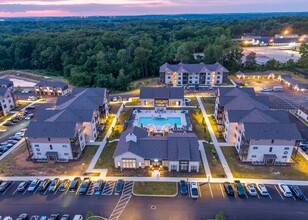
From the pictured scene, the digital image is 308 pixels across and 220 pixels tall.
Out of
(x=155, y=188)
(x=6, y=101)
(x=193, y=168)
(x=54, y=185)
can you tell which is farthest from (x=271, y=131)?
(x=6, y=101)

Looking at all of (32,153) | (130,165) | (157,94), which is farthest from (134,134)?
(157,94)

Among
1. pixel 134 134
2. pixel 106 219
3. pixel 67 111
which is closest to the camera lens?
pixel 106 219

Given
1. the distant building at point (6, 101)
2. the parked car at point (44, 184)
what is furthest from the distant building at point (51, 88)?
the parked car at point (44, 184)

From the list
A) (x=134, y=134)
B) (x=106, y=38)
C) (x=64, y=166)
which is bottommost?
(x=64, y=166)

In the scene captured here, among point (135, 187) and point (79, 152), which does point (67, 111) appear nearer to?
point (79, 152)

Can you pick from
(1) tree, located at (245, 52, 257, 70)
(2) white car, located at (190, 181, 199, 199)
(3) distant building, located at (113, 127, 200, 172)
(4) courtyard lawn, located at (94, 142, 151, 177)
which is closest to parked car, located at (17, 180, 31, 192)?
(4) courtyard lawn, located at (94, 142, 151, 177)

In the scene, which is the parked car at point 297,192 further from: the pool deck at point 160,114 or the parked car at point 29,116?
the parked car at point 29,116

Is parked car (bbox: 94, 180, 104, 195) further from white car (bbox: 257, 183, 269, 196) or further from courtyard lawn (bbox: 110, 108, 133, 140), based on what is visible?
white car (bbox: 257, 183, 269, 196)
